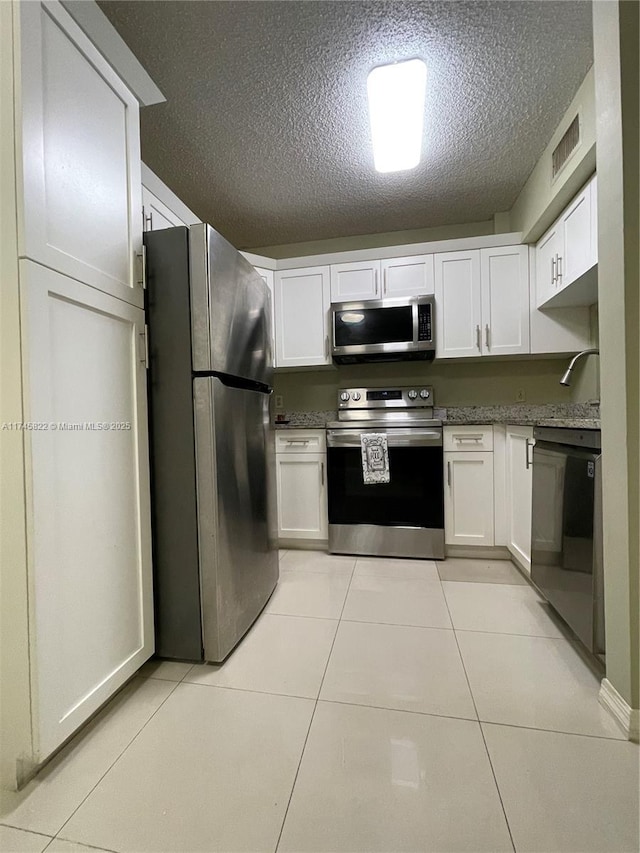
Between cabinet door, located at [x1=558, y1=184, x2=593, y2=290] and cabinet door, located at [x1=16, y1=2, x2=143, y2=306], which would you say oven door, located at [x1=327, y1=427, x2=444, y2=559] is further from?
cabinet door, located at [x1=16, y1=2, x2=143, y2=306]

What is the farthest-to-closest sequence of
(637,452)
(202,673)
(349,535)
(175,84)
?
1. (349,535)
2. (175,84)
3. (202,673)
4. (637,452)

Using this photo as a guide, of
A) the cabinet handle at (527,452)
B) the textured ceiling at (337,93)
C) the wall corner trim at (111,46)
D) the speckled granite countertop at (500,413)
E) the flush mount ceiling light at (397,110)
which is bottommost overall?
the cabinet handle at (527,452)

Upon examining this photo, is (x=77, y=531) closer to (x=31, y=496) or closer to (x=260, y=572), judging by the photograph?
(x=31, y=496)

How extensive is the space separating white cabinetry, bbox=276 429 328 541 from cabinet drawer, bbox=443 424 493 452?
32.3 inches

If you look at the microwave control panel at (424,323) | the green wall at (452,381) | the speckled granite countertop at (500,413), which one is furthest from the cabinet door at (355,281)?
the speckled granite countertop at (500,413)

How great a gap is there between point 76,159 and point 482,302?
7.53ft

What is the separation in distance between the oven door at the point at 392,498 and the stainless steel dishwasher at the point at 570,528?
0.65 meters

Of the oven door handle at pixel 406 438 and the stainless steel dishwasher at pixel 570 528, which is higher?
the oven door handle at pixel 406 438

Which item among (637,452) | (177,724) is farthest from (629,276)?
(177,724)

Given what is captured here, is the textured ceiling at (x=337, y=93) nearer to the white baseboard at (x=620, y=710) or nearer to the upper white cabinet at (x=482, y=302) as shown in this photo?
the upper white cabinet at (x=482, y=302)

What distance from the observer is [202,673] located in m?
1.30

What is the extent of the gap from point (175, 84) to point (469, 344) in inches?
82.8

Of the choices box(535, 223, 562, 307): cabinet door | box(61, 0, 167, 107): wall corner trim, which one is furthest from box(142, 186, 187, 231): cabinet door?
box(535, 223, 562, 307): cabinet door

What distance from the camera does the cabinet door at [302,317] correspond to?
267 centimetres
